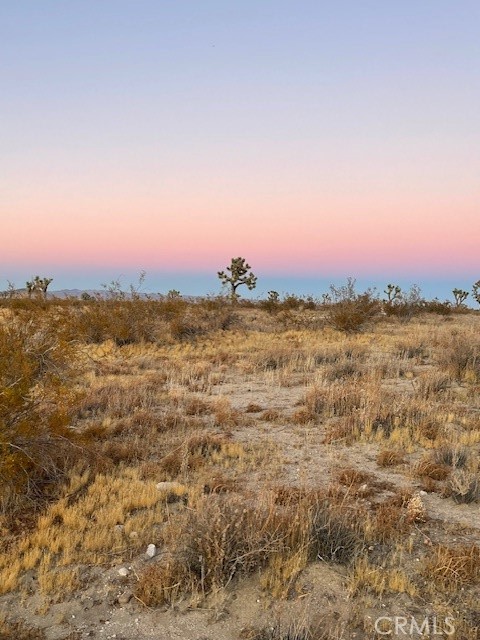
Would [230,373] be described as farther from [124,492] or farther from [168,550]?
[168,550]

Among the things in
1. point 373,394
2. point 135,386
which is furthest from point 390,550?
point 135,386

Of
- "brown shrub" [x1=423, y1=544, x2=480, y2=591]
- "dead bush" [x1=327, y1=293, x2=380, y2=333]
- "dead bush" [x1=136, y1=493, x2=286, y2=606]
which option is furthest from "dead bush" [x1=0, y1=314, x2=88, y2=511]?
"dead bush" [x1=327, y1=293, x2=380, y2=333]

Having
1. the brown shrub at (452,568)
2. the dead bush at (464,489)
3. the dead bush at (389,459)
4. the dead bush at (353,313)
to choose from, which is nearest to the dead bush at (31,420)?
the dead bush at (389,459)

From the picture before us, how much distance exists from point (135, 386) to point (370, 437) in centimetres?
501

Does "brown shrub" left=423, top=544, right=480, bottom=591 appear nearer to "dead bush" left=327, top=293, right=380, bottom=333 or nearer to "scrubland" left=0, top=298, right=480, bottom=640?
"scrubland" left=0, top=298, right=480, bottom=640

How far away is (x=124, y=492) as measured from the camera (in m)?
5.48

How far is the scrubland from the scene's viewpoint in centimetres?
374
